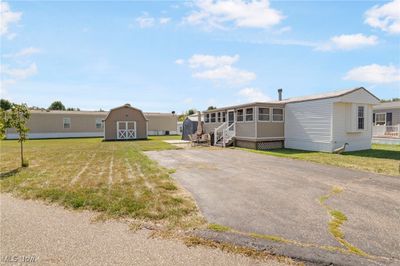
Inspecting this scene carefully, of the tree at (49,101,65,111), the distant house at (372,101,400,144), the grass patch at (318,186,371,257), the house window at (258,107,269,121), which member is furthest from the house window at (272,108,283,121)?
the tree at (49,101,65,111)

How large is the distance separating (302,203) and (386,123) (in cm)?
2241

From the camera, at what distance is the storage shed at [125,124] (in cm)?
2750

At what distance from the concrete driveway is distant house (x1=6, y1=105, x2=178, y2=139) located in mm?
21727

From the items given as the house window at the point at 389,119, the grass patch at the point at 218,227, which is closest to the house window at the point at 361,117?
the house window at the point at 389,119

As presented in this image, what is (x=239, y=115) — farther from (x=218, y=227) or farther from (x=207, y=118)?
(x=218, y=227)

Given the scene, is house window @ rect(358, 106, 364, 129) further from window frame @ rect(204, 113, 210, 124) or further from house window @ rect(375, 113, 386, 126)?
window frame @ rect(204, 113, 210, 124)

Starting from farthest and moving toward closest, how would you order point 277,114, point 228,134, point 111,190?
point 228,134
point 277,114
point 111,190

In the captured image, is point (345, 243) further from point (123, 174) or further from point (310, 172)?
point (123, 174)

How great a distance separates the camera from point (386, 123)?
69.9ft

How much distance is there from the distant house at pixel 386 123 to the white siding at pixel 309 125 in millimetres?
9006

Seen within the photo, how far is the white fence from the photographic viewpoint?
63.2 ft

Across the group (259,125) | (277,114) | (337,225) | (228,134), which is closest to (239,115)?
(228,134)

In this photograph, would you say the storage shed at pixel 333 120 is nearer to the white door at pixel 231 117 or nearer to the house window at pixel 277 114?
the house window at pixel 277 114

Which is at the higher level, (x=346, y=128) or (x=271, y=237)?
(x=346, y=128)
